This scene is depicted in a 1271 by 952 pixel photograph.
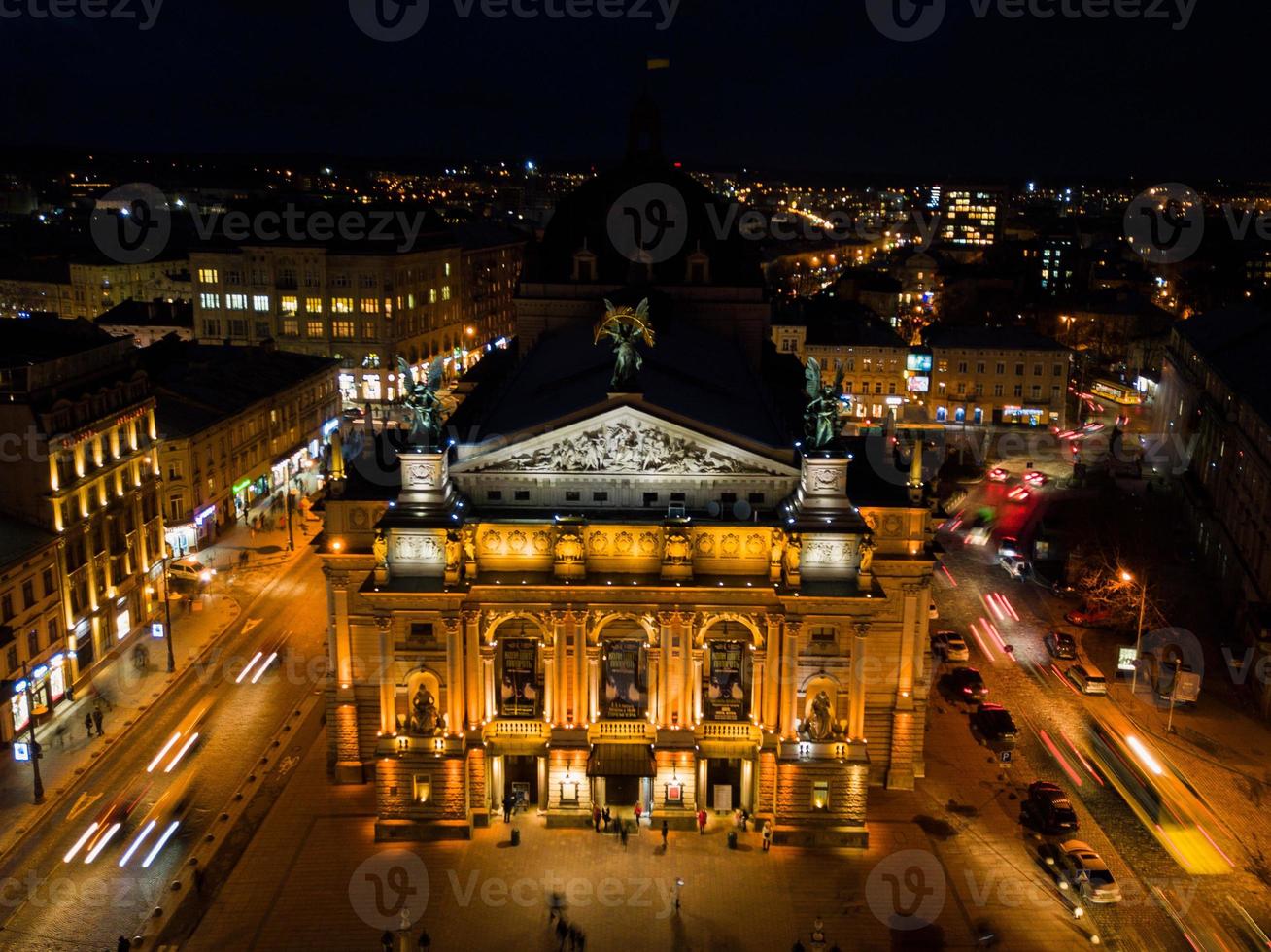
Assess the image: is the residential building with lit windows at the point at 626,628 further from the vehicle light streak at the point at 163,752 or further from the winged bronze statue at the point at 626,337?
the vehicle light streak at the point at 163,752

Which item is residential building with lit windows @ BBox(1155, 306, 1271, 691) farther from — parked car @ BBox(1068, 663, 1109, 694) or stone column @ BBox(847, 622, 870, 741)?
stone column @ BBox(847, 622, 870, 741)

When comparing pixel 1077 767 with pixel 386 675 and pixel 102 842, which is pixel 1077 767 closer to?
pixel 386 675

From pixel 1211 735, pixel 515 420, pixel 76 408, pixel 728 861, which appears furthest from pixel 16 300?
pixel 1211 735

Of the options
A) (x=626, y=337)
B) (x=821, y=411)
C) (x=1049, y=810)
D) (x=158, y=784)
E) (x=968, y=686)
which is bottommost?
(x=158, y=784)

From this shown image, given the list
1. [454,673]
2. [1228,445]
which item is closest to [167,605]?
[454,673]

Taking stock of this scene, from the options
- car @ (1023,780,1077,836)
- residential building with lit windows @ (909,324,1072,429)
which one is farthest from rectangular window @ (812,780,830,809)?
residential building with lit windows @ (909,324,1072,429)

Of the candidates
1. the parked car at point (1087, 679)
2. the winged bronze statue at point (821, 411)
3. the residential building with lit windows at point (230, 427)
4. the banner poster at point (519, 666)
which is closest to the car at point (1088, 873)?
the parked car at point (1087, 679)
